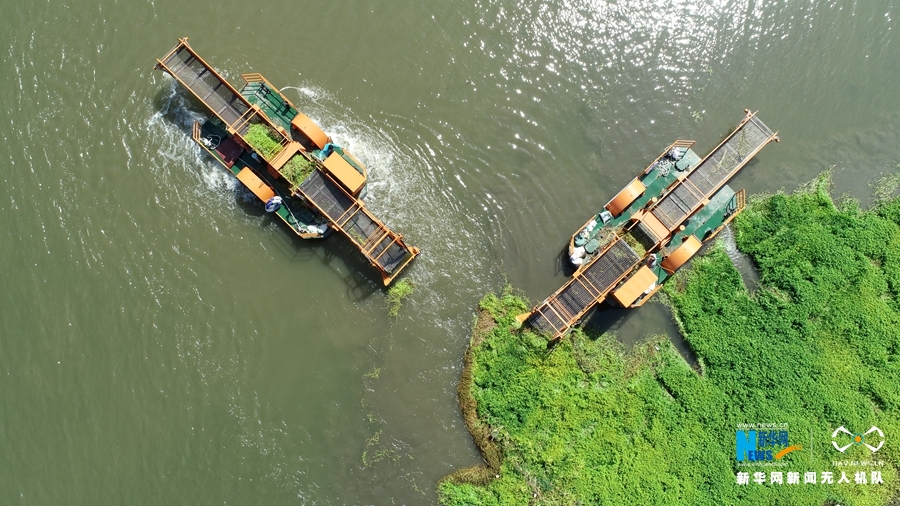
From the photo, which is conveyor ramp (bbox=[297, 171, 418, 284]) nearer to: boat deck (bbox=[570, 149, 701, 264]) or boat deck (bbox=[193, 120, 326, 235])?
boat deck (bbox=[193, 120, 326, 235])

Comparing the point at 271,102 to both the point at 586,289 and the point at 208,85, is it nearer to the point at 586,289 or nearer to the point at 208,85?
the point at 208,85

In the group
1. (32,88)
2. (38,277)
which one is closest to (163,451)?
(38,277)

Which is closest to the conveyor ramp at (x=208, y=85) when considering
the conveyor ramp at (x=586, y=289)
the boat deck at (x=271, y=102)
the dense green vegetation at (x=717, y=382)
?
the boat deck at (x=271, y=102)

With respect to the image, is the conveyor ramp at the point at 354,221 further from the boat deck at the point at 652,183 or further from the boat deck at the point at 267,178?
the boat deck at the point at 652,183

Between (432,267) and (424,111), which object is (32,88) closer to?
(424,111)

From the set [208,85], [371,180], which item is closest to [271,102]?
[208,85]

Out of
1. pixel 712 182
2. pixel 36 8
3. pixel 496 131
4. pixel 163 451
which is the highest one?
pixel 712 182
